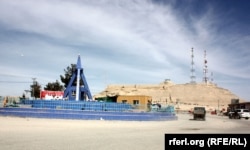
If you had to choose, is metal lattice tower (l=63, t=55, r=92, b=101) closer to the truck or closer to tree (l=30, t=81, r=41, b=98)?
the truck

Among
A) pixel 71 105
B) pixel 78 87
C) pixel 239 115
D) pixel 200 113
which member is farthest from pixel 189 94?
pixel 71 105

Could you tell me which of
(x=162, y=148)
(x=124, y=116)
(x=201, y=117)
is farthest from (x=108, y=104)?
(x=162, y=148)

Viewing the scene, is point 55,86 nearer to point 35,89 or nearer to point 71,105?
point 35,89

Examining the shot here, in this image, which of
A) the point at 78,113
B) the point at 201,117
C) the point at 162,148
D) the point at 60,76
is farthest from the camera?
the point at 60,76

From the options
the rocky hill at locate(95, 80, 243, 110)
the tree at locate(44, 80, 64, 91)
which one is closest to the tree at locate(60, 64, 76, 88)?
the tree at locate(44, 80, 64, 91)

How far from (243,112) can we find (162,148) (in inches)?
1879

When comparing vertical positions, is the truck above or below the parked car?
above

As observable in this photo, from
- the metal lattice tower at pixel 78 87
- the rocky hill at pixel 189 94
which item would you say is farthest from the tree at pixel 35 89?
the rocky hill at pixel 189 94

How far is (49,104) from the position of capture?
34906mm

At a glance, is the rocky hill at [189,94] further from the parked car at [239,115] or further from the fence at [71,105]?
the fence at [71,105]

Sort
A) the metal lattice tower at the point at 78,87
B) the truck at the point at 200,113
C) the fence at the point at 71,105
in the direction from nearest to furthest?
the fence at the point at 71,105 → the truck at the point at 200,113 → the metal lattice tower at the point at 78,87

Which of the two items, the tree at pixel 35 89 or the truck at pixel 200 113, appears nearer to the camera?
the truck at pixel 200 113

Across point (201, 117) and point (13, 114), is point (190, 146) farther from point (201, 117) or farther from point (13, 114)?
point (201, 117)

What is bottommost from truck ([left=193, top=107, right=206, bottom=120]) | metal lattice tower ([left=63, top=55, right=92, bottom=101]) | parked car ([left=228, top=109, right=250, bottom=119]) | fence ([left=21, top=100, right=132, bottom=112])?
parked car ([left=228, top=109, right=250, bottom=119])
